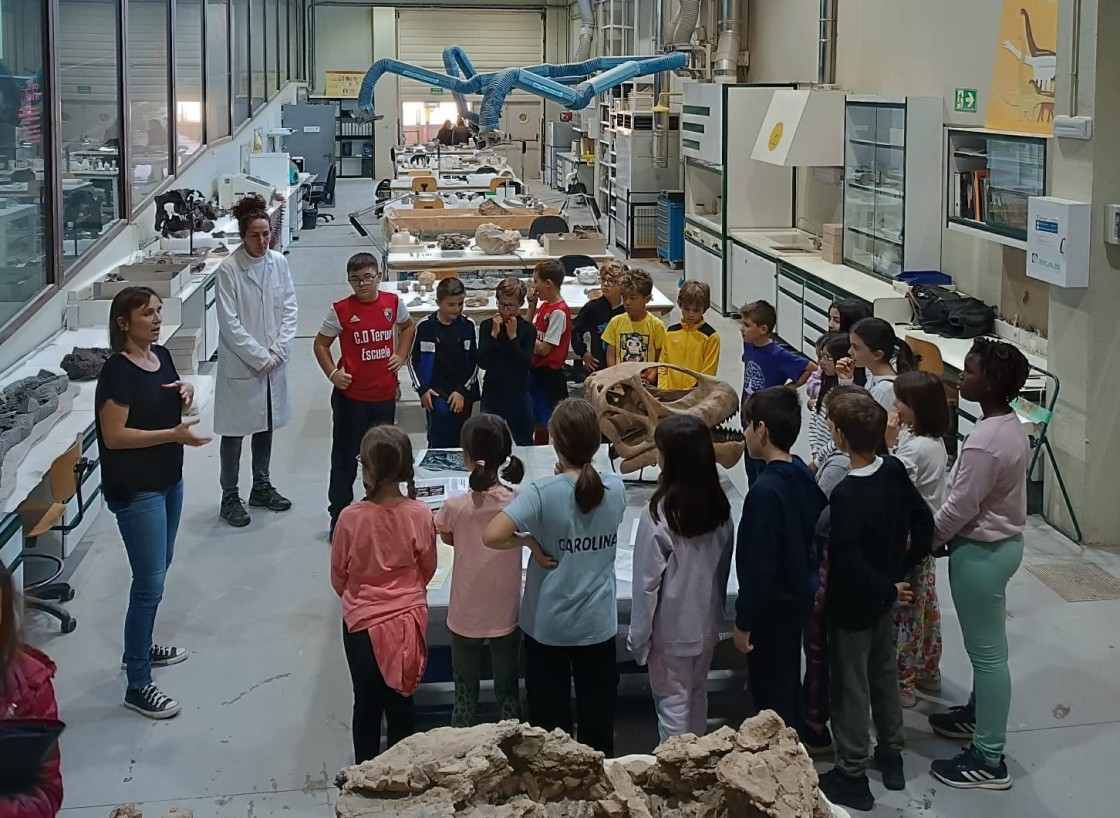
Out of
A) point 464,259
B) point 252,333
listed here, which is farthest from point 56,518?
point 464,259

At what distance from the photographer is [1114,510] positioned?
605 cm

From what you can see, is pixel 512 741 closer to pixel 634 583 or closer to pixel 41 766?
pixel 41 766

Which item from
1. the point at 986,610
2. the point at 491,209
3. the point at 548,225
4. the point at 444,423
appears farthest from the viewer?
the point at 491,209

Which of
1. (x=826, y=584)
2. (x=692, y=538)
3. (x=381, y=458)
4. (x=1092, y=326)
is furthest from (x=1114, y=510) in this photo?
(x=381, y=458)

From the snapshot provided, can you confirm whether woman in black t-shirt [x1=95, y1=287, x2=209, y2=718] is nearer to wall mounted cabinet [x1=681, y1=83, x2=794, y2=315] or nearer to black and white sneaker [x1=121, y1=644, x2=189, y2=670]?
black and white sneaker [x1=121, y1=644, x2=189, y2=670]

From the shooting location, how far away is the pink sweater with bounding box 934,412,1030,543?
367 centimetres

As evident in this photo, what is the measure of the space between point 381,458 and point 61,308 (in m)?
4.56

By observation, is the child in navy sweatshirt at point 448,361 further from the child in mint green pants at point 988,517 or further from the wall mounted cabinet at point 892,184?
the wall mounted cabinet at point 892,184

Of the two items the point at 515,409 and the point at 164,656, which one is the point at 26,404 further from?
the point at 515,409

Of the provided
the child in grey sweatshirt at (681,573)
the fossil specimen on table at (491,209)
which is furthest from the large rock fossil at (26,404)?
the fossil specimen on table at (491,209)

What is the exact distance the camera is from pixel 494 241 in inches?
396

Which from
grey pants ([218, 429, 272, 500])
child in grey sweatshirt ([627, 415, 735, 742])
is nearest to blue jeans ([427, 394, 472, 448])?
grey pants ([218, 429, 272, 500])

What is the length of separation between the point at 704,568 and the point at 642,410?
53.8 inches

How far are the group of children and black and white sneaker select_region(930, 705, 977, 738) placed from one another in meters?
0.28
